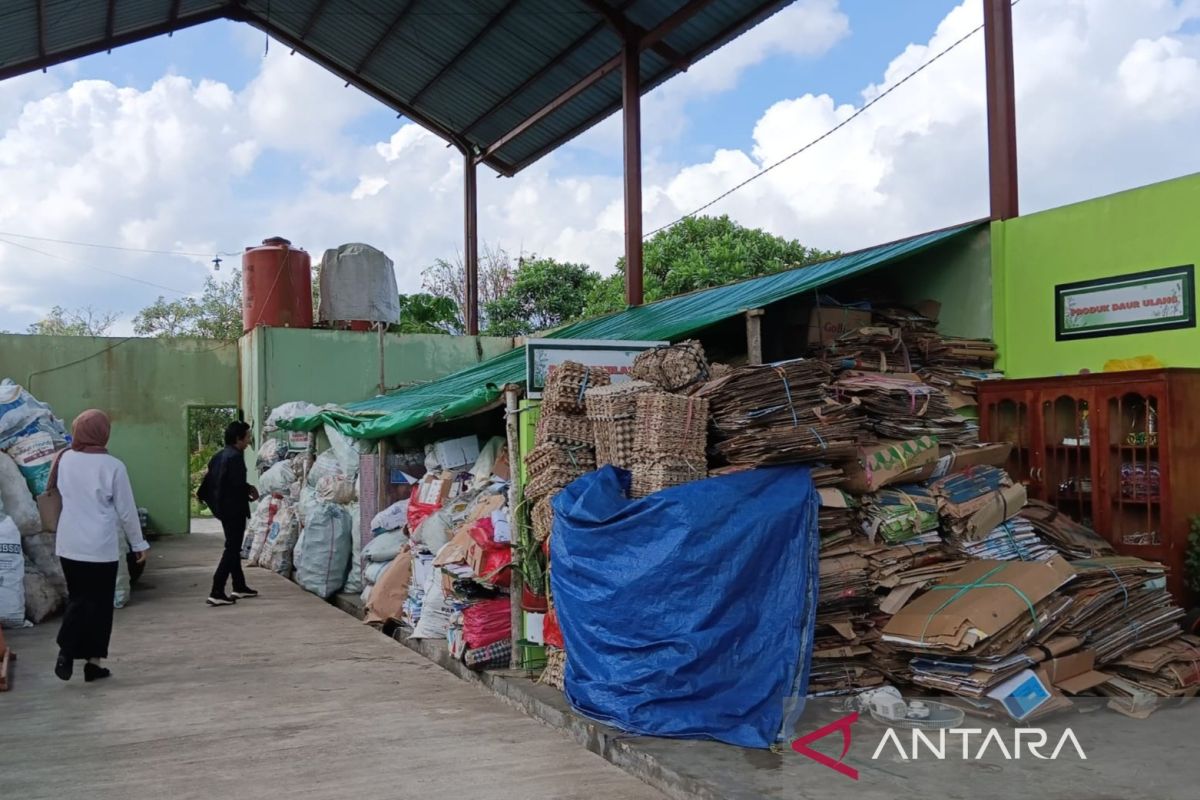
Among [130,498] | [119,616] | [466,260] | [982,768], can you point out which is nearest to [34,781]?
[130,498]

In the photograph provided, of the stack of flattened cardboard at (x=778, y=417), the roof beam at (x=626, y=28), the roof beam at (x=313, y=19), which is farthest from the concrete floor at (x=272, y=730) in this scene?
the roof beam at (x=313, y=19)

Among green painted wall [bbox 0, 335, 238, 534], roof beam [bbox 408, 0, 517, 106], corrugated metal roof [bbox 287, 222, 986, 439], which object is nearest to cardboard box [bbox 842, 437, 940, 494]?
corrugated metal roof [bbox 287, 222, 986, 439]

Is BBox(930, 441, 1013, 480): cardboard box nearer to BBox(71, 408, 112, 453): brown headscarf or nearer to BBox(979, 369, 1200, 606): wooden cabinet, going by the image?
BBox(979, 369, 1200, 606): wooden cabinet

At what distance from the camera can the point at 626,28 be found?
45.4 ft

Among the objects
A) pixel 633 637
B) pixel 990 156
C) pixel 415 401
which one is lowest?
pixel 633 637

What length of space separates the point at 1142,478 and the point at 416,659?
5.63 meters

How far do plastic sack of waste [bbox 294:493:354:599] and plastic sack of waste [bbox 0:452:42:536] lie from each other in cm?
283

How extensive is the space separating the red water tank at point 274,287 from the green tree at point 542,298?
32.6 feet

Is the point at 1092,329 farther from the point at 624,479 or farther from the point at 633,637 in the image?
the point at 633,637

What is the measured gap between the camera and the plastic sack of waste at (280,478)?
15.0m

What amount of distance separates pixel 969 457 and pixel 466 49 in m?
11.6

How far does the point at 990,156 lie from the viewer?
8.88 m

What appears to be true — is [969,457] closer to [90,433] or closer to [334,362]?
[90,433]

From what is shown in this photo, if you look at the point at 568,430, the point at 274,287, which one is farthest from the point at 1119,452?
the point at 274,287
